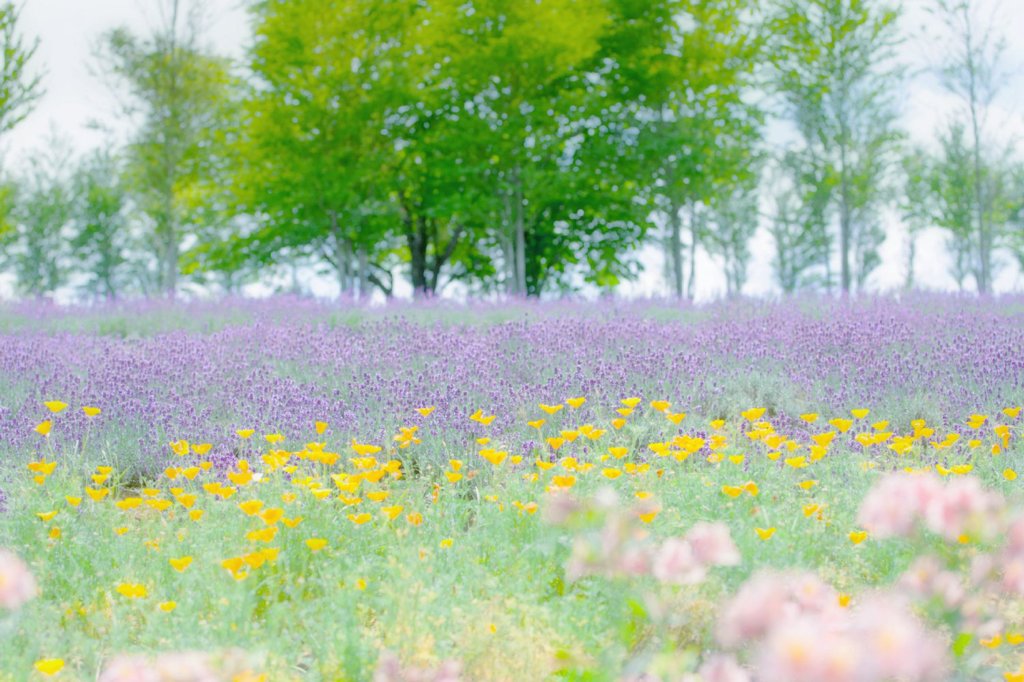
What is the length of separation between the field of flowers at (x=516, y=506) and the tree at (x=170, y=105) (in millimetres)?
13616

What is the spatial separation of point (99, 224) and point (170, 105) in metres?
19.9

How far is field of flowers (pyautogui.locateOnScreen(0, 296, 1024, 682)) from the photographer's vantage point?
2.38 meters

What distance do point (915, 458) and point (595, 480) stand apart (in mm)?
2030

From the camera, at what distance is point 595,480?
4195 mm

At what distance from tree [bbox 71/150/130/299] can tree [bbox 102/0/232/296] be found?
15679 millimetres

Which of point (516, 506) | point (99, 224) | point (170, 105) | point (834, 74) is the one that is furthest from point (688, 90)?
point (99, 224)

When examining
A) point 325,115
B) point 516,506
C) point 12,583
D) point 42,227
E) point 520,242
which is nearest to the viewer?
point 12,583

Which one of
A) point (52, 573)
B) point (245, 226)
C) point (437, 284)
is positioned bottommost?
point (52, 573)

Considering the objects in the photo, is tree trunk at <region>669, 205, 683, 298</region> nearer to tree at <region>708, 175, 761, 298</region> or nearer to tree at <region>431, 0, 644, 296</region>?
tree at <region>431, 0, 644, 296</region>

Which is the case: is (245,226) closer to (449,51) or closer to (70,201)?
(449,51)

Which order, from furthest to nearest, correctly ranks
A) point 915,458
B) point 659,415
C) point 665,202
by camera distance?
point 665,202
point 659,415
point 915,458

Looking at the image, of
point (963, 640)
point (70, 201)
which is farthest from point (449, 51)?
point (70, 201)

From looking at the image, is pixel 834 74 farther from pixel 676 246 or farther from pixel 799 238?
pixel 799 238

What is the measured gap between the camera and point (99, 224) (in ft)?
125
